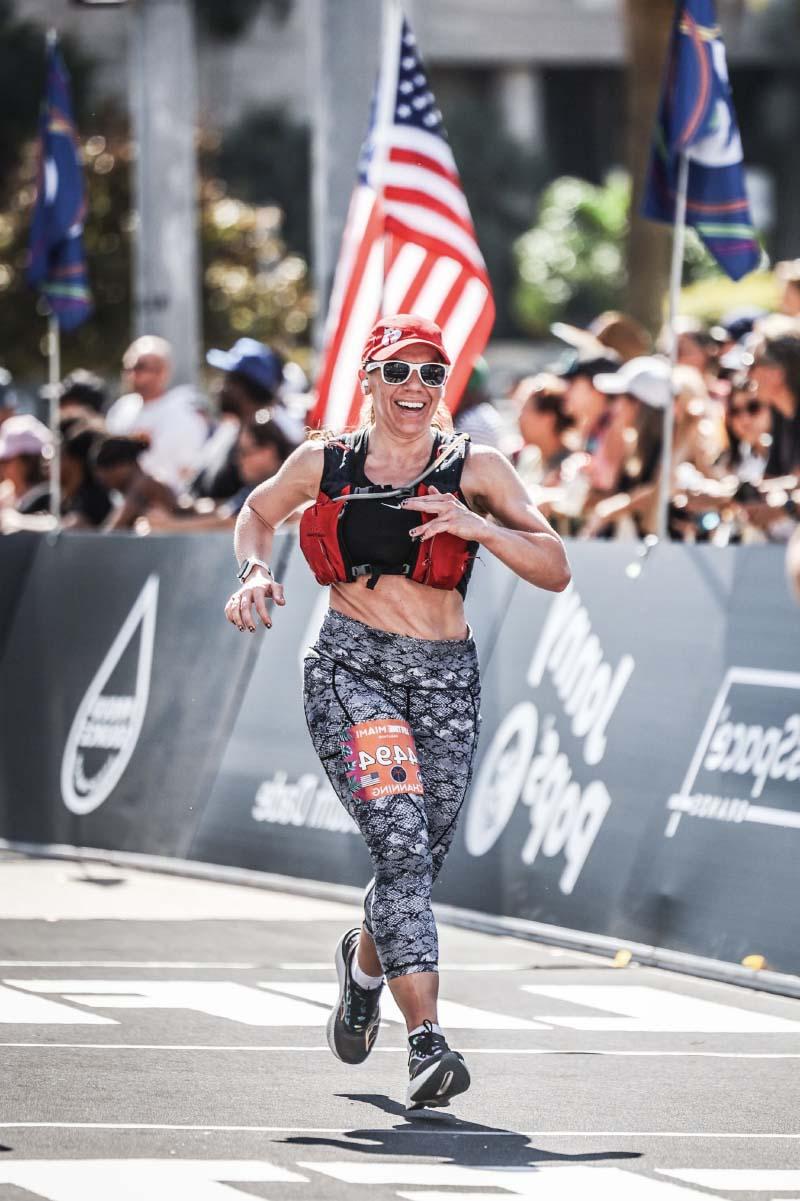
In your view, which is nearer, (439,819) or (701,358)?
(439,819)

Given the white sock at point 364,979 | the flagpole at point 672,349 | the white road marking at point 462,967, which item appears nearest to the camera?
the white sock at point 364,979

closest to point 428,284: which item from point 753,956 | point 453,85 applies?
point 753,956

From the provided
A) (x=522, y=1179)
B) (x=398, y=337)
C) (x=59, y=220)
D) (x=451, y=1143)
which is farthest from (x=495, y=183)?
(x=522, y=1179)

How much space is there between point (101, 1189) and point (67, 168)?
10.2 meters

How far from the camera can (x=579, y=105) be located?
280 feet

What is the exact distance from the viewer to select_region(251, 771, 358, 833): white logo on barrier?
35.1ft

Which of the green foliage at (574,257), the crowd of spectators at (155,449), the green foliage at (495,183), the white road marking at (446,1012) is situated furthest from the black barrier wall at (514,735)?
the green foliage at (495,183)

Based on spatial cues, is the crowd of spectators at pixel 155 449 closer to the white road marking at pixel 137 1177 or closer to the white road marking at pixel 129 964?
the white road marking at pixel 129 964

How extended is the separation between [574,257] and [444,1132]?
6385 cm

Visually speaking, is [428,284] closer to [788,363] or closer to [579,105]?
[788,363]

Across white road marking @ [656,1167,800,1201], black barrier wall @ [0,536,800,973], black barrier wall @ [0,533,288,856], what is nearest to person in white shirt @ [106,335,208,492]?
black barrier wall @ [0,533,288,856]

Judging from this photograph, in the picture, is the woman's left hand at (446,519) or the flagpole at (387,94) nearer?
the woman's left hand at (446,519)

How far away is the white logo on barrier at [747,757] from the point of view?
8648 mm

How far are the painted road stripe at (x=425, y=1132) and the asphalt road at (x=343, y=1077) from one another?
10 millimetres
